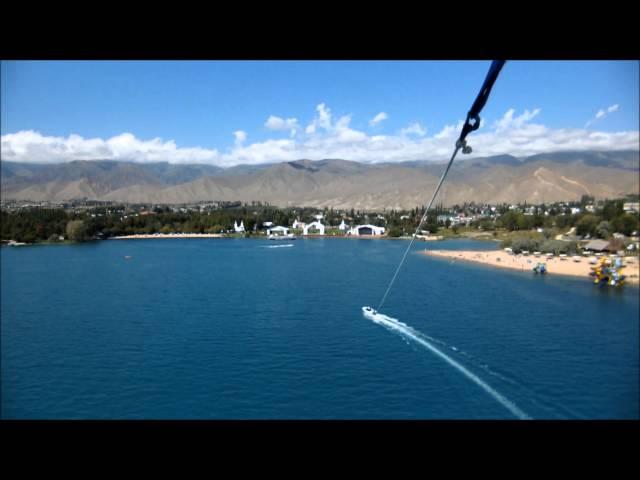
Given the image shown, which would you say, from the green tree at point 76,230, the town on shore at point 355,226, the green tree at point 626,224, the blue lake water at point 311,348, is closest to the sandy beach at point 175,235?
the town on shore at point 355,226

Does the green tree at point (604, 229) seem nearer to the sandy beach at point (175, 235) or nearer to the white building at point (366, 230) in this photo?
the white building at point (366, 230)

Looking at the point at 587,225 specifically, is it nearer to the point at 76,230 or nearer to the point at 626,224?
the point at 626,224

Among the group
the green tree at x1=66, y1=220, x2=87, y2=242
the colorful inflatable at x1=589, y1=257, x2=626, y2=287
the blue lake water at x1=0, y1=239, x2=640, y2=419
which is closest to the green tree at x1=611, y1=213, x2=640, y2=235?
the colorful inflatable at x1=589, y1=257, x2=626, y2=287

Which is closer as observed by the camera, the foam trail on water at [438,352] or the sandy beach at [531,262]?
the foam trail on water at [438,352]
